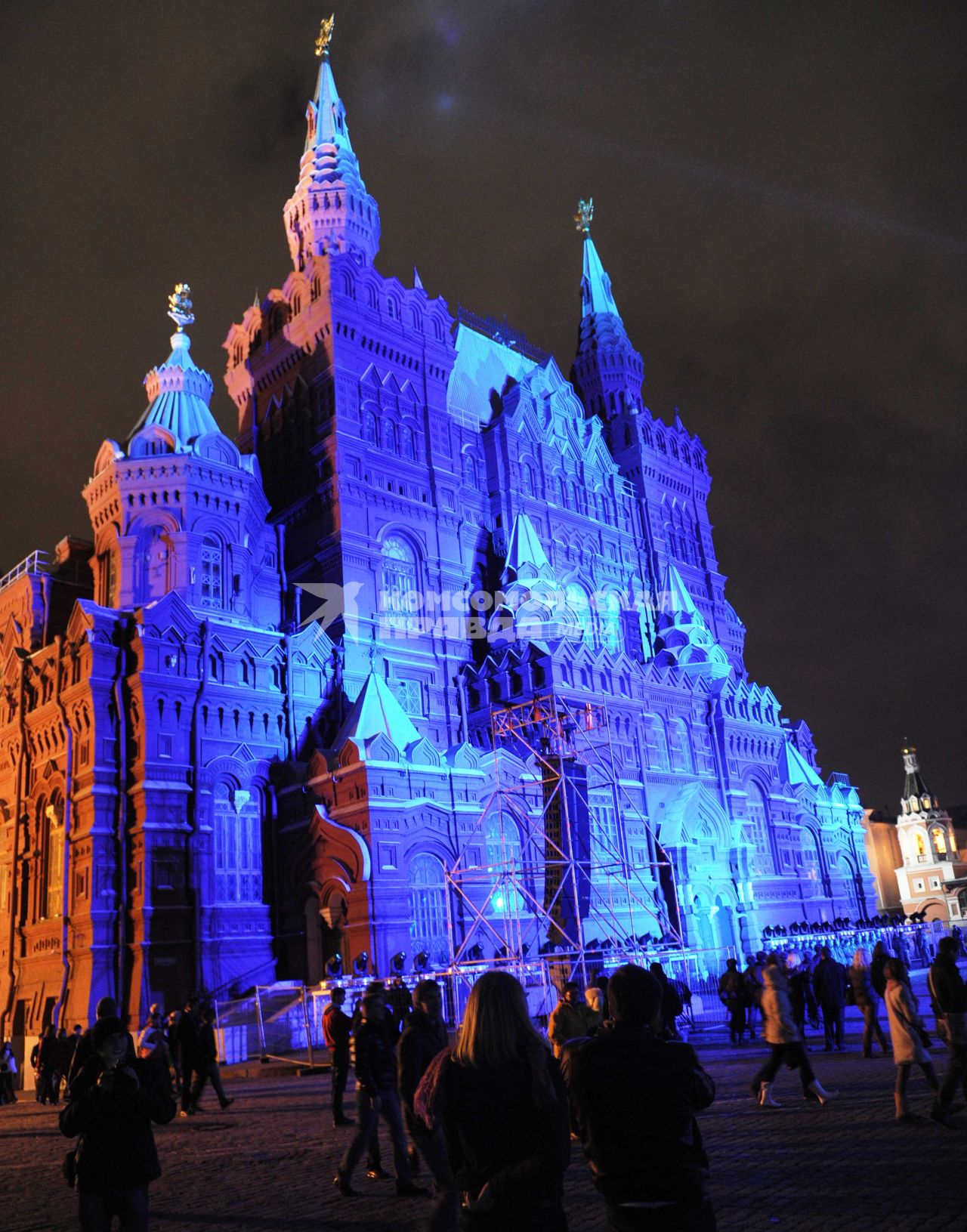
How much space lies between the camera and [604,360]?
6141cm

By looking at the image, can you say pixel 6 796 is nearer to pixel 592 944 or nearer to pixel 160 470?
pixel 160 470

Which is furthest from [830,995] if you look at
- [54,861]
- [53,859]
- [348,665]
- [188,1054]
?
[53,859]

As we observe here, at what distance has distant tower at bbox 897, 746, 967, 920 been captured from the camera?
325 ft

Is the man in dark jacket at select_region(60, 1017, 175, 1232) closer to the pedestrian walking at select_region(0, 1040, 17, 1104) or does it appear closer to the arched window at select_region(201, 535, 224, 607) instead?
the pedestrian walking at select_region(0, 1040, 17, 1104)

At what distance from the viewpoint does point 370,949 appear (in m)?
31.8

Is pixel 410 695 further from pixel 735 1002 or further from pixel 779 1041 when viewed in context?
pixel 779 1041

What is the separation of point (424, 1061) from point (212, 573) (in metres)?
32.0

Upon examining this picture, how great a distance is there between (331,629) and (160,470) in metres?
8.72

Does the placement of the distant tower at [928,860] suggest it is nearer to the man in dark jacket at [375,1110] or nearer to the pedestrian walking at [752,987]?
the pedestrian walking at [752,987]

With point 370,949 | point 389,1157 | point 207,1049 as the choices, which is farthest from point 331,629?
point 389,1157

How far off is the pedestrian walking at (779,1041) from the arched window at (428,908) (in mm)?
22278

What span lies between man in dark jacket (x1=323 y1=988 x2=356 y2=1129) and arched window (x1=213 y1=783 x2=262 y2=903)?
20623 mm

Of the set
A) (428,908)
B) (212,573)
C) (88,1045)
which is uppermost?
(212,573)

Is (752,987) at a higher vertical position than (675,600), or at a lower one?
lower
